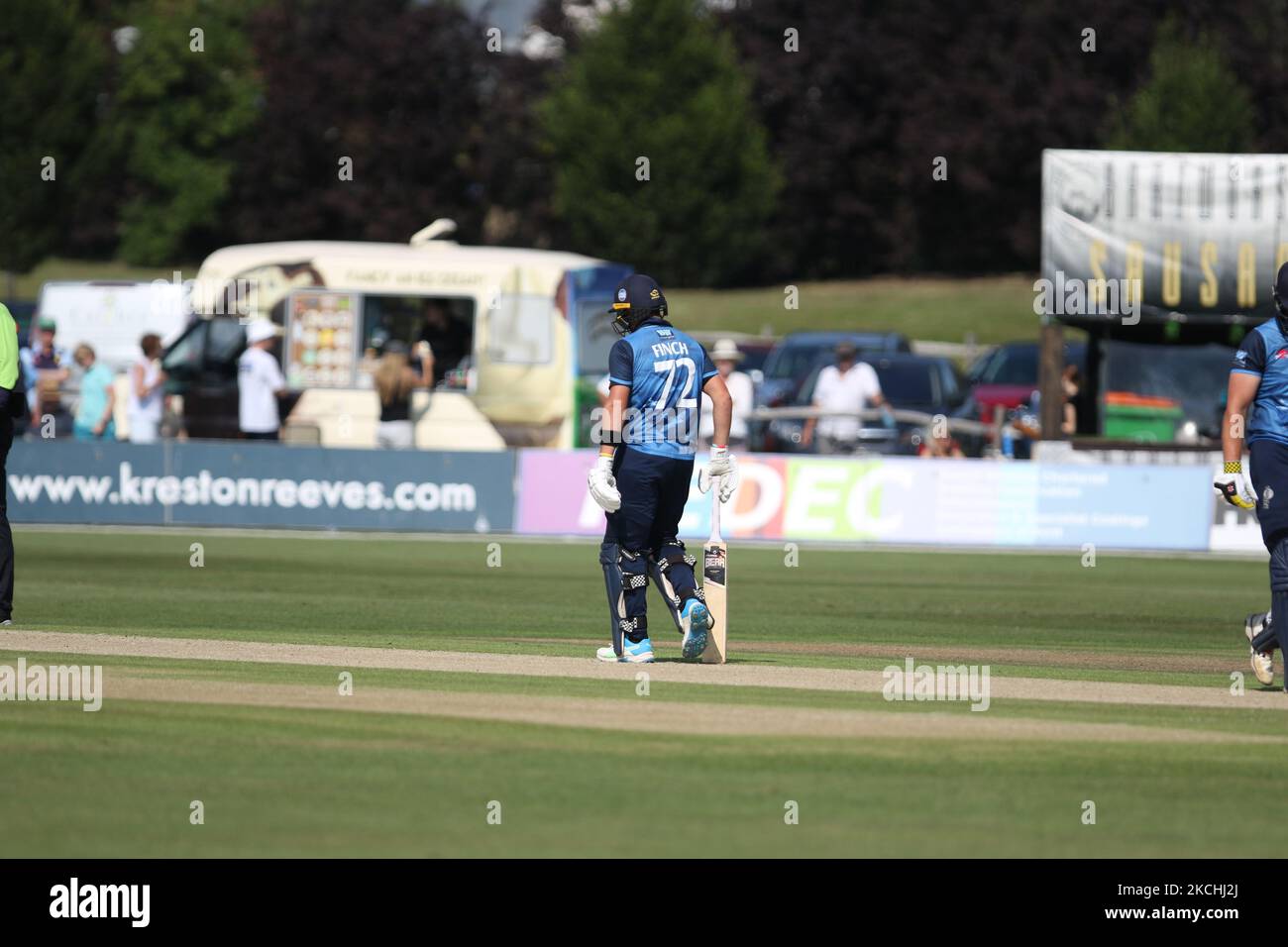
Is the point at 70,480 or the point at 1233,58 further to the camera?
the point at 1233,58

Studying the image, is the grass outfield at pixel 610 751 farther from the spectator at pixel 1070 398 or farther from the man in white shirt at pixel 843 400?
the spectator at pixel 1070 398

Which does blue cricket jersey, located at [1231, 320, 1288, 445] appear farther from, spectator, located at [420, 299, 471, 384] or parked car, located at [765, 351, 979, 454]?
spectator, located at [420, 299, 471, 384]

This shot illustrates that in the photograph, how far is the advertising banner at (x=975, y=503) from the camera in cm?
2433

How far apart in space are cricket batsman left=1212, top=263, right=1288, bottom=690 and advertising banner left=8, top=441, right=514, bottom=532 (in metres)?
14.6

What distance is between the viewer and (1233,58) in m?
75.3

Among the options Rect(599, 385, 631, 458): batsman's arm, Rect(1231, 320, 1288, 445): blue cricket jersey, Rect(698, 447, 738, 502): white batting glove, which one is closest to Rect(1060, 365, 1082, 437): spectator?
Rect(698, 447, 738, 502): white batting glove

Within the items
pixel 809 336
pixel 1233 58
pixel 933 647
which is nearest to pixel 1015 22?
pixel 1233 58

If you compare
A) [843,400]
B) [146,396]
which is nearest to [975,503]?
[843,400]

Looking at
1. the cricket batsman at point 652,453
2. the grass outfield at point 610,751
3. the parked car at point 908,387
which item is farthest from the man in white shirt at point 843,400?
the cricket batsman at point 652,453

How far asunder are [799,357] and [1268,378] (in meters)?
25.2

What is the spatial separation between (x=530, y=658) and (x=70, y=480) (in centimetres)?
1455

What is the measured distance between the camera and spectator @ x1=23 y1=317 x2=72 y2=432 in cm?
2869

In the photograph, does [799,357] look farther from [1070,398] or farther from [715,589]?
[715,589]
